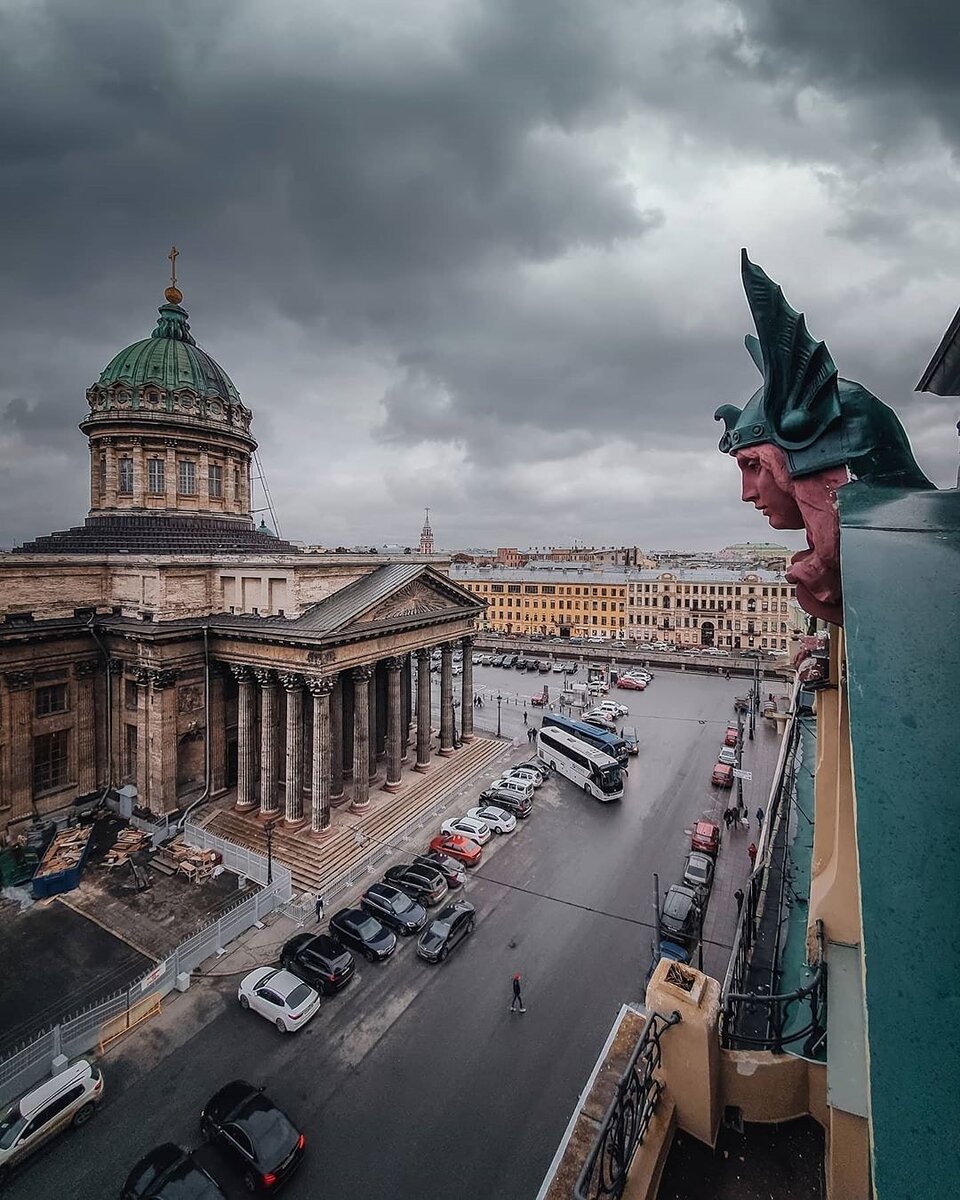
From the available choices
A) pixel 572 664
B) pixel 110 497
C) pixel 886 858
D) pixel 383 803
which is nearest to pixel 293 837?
pixel 383 803

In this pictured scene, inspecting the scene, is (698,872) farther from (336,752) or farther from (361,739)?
(336,752)

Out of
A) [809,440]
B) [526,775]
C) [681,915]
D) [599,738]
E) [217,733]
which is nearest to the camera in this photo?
[809,440]

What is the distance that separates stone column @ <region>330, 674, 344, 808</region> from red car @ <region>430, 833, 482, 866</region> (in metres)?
6.02

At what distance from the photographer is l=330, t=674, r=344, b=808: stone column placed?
1209 inches

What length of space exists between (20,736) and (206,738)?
25.5ft

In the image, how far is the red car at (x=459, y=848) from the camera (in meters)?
26.7

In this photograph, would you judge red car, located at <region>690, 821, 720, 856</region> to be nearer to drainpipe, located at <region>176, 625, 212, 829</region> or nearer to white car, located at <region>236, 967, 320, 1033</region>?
white car, located at <region>236, 967, 320, 1033</region>

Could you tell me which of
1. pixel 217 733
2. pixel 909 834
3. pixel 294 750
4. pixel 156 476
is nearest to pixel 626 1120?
pixel 909 834

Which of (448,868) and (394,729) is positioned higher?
(394,729)

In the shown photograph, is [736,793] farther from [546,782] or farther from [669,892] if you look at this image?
[669,892]

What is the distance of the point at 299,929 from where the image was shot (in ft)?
72.3

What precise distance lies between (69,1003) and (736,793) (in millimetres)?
31867

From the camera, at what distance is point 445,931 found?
68.6 feet

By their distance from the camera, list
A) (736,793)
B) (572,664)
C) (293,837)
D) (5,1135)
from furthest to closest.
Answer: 1. (572,664)
2. (736,793)
3. (293,837)
4. (5,1135)
